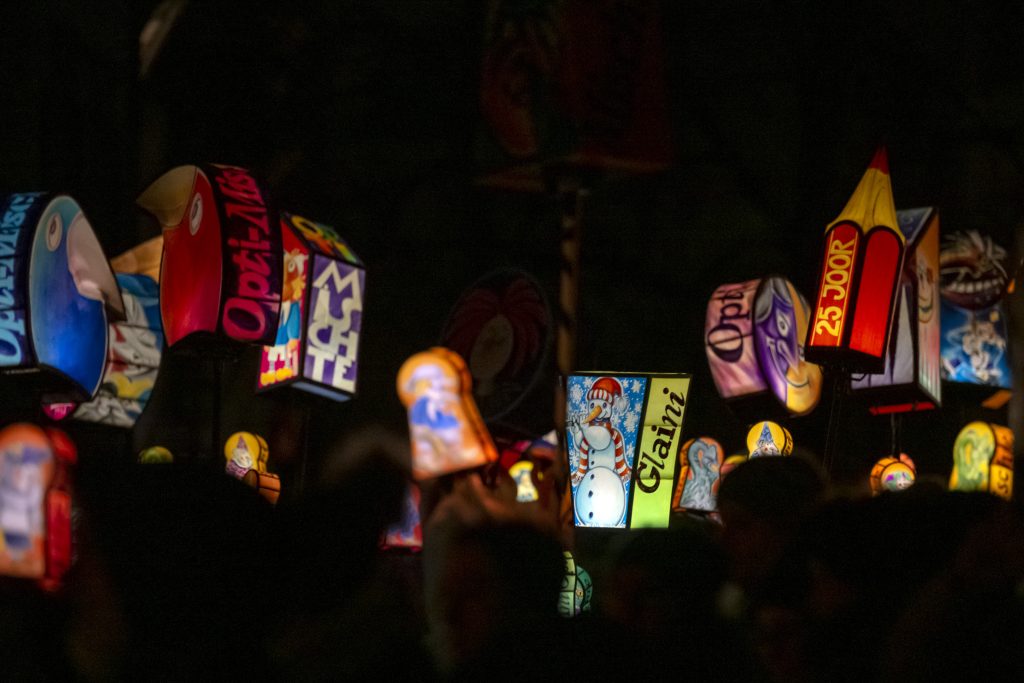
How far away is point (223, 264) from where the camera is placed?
852 cm

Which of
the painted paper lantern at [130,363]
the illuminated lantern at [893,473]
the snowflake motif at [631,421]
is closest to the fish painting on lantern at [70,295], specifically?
the painted paper lantern at [130,363]

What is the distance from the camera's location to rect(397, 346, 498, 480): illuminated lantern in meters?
8.81

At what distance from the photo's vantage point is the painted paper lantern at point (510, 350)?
9.55 m

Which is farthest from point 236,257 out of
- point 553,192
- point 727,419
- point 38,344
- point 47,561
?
point 727,419

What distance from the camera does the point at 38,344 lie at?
8359mm

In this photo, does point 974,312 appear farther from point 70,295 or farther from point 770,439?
point 70,295

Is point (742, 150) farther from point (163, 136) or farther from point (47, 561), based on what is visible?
point (47, 561)

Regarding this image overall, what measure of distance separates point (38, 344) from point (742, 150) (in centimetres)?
1107

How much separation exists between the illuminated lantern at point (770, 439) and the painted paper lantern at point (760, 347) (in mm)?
1421

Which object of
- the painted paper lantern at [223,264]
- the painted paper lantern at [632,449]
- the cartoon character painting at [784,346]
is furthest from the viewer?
the cartoon character painting at [784,346]

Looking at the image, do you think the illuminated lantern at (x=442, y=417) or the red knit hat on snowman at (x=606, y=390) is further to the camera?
the red knit hat on snowman at (x=606, y=390)

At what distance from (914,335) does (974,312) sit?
2294 mm

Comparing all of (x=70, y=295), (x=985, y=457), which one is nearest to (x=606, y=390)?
(x=985, y=457)

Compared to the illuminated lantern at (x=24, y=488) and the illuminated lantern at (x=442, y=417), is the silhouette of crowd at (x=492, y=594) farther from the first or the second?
the illuminated lantern at (x=442, y=417)
